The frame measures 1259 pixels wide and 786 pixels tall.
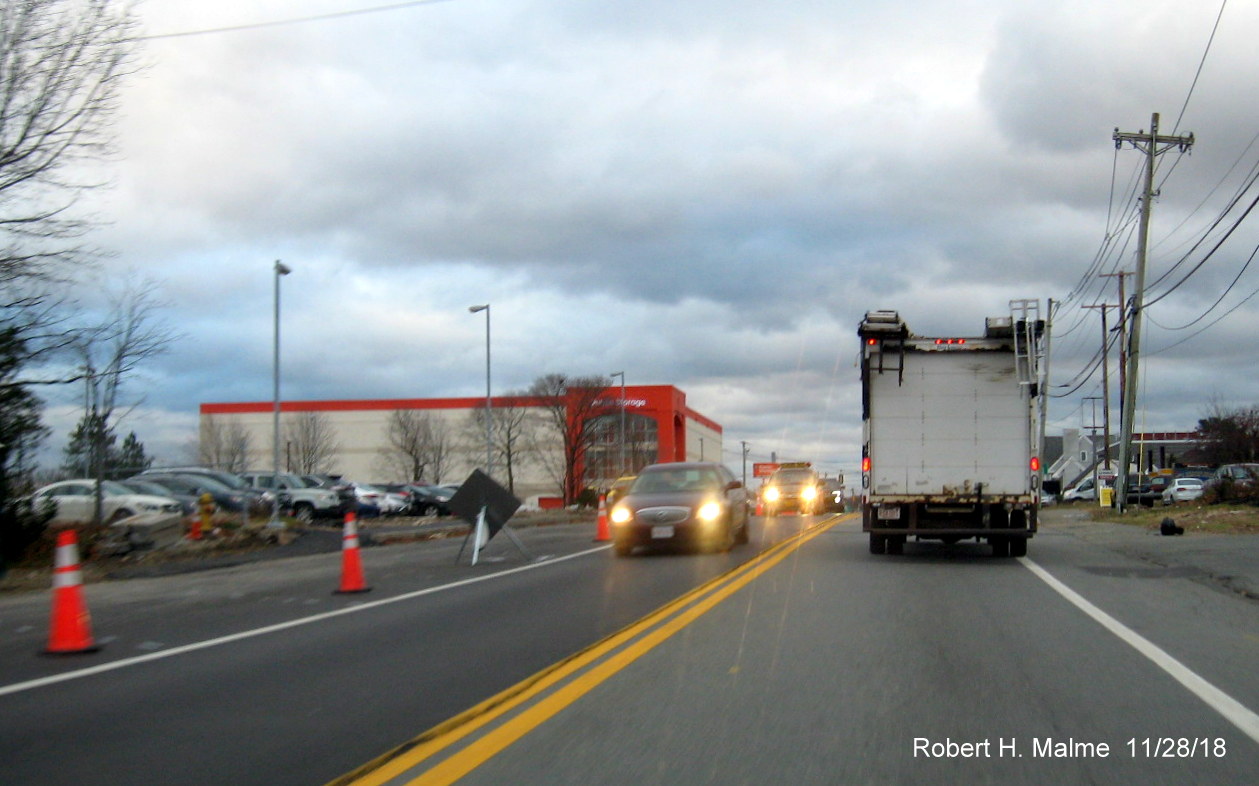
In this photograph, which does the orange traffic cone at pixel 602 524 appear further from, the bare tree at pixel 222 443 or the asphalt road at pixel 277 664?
the bare tree at pixel 222 443

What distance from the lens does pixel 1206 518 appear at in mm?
27047

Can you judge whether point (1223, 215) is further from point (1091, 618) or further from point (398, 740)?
point (398, 740)

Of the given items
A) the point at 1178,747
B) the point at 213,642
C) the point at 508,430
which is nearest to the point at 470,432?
the point at 508,430

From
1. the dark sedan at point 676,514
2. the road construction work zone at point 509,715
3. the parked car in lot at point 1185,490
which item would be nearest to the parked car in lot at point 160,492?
the dark sedan at point 676,514

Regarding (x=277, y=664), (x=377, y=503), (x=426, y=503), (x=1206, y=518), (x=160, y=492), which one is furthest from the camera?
(x=426, y=503)

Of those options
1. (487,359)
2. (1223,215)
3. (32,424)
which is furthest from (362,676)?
(487,359)

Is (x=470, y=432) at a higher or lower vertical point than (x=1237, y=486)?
higher

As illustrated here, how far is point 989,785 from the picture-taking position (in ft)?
16.7

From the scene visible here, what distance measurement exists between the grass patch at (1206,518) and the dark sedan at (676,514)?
11.3 meters

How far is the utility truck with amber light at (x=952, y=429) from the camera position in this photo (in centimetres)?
1658

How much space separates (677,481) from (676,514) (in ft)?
4.20

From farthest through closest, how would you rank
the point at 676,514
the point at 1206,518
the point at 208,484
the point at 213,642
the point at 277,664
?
the point at 208,484, the point at 1206,518, the point at 676,514, the point at 213,642, the point at 277,664

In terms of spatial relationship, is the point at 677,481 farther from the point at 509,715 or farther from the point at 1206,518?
the point at 1206,518

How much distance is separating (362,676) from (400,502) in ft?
113
